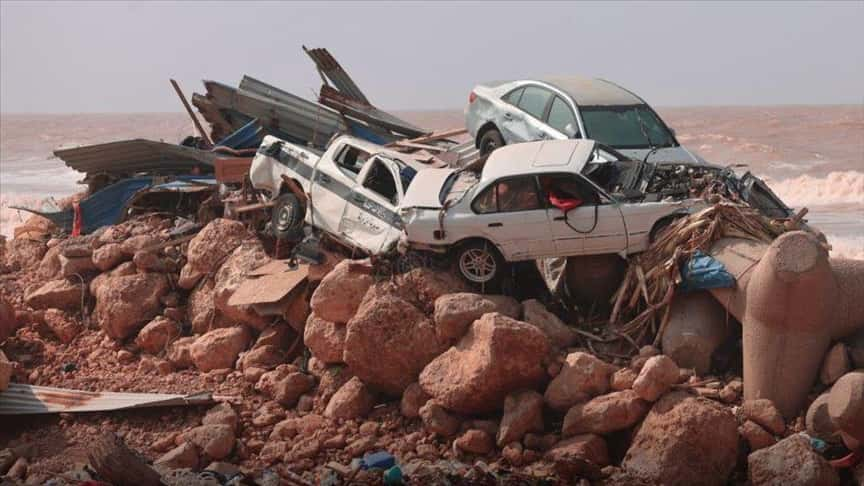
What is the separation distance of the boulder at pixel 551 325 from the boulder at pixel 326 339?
1983mm

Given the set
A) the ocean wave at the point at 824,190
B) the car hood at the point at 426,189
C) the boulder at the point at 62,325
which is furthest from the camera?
the ocean wave at the point at 824,190

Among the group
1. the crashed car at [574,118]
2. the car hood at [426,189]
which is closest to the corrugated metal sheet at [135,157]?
the crashed car at [574,118]

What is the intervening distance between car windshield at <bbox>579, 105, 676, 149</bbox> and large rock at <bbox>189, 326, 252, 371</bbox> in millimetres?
5070

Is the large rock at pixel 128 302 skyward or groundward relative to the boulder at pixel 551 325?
groundward

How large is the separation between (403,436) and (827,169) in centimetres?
3019

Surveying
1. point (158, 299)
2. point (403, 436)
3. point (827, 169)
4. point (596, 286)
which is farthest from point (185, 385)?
point (827, 169)

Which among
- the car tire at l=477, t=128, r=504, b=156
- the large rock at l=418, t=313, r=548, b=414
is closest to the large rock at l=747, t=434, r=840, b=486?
the large rock at l=418, t=313, r=548, b=414

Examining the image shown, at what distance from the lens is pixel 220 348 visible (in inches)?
491

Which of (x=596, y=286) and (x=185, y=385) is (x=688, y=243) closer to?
(x=596, y=286)

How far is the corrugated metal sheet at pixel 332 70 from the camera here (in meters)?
19.6

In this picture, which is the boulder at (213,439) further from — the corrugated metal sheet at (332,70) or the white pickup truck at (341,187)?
the corrugated metal sheet at (332,70)

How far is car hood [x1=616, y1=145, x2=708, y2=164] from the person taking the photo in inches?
531

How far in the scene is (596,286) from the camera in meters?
11.4

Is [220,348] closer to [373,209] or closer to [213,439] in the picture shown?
[213,439]
